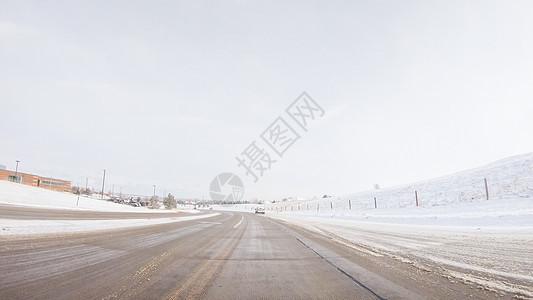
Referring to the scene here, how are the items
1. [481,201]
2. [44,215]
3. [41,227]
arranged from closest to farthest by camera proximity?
[41,227] → [44,215] → [481,201]

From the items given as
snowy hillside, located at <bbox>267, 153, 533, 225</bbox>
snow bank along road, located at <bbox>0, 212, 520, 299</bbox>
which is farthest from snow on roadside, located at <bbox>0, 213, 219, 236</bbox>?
snowy hillside, located at <bbox>267, 153, 533, 225</bbox>

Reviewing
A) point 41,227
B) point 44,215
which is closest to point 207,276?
point 41,227

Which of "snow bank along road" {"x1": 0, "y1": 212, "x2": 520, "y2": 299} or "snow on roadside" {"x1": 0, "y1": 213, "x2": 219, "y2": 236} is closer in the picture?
"snow bank along road" {"x1": 0, "y1": 212, "x2": 520, "y2": 299}

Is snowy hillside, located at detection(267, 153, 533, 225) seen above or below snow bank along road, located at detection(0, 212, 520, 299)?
above

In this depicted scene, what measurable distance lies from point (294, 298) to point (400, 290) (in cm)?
123

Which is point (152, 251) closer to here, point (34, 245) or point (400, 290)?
point (34, 245)

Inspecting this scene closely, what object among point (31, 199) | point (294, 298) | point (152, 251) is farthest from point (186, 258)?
point (31, 199)

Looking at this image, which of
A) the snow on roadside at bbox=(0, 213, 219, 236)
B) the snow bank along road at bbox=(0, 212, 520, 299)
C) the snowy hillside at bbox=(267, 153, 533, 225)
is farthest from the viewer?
the snowy hillside at bbox=(267, 153, 533, 225)

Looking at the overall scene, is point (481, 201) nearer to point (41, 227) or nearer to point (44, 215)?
point (41, 227)

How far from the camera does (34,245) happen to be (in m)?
5.53

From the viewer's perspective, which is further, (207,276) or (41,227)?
(41,227)

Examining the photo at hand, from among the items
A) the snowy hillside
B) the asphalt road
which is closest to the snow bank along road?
the asphalt road

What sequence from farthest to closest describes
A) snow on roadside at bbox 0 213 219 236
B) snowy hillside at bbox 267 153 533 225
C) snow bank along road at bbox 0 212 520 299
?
snowy hillside at bbox 267 153 533 225 < snow on roadside at bbox 0 213 219 236 < snow bank along road at bbox 0 212 520 299

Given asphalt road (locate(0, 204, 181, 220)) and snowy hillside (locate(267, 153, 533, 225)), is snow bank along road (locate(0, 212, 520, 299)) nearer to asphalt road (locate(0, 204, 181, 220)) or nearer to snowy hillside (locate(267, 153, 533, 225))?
asphalt road (locate(0, 204, 181, 220))
